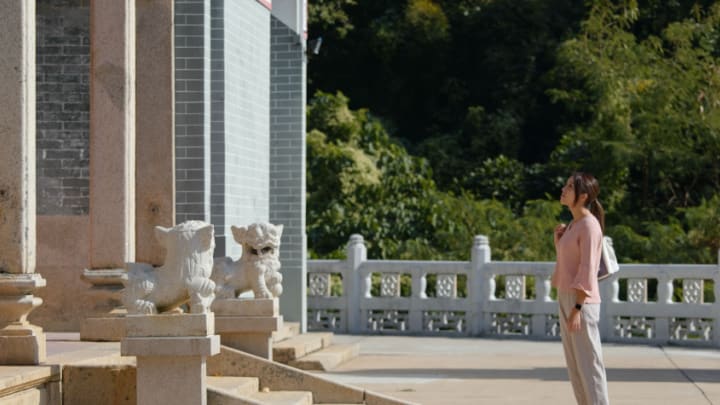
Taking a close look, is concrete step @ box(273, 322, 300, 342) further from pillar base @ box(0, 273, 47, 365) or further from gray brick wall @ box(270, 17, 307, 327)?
pillar base @ box(0, 273, 47, 365)

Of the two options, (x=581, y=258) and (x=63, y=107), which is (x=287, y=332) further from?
(x=581, y=258)

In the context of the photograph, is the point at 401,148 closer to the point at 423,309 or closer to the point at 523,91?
the point at 523,91

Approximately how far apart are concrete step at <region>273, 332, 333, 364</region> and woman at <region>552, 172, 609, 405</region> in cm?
537

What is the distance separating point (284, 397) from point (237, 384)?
1.24ft

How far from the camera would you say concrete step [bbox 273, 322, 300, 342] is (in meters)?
15.2

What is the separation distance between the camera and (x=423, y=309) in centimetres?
1984

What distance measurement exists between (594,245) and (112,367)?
3.18 m

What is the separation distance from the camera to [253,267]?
39.8 ft

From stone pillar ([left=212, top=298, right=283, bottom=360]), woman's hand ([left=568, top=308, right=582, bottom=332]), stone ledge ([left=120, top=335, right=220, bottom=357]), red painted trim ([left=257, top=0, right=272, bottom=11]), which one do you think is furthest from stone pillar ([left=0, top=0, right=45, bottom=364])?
red painted trim ([left=257, top=0, right=272, bottom=11])

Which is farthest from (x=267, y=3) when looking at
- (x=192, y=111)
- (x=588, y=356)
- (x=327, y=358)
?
(x=588, y=356)

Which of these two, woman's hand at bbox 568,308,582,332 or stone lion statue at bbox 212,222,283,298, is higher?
stone lion statue at bbox 212,222,283,298

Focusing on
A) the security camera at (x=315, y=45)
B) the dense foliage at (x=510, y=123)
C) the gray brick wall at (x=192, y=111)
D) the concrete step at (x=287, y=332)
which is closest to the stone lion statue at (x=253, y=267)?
the gray brick wall at (x=192, y=111)

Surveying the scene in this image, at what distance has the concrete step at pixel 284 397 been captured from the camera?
10.3 meters

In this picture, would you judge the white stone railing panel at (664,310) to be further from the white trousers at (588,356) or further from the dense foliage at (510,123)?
the white trousers at (588,356)
